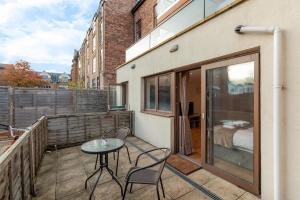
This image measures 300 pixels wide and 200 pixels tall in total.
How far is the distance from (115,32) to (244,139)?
37.4ft

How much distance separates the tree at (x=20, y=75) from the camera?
21.7 metres

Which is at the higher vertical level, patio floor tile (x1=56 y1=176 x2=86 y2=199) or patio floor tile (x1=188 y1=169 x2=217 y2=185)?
patio floor tile (x1=188 y1=169 x2=217 y2=185)

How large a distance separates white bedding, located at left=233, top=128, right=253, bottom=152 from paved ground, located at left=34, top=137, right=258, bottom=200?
73cm

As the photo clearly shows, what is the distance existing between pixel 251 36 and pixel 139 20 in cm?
994

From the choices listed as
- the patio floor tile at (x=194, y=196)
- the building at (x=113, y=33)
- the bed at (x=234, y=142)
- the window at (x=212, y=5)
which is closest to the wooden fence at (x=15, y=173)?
the patio floor tile at (x=194, y=196)

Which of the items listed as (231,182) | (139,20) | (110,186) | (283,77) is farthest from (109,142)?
(139,20)

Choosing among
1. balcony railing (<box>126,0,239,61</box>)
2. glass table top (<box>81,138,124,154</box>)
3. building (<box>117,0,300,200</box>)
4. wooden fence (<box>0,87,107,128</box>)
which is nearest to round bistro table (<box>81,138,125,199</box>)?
glass table top (<box>81,138,124,154</box>)

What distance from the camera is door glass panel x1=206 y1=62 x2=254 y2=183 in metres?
2.81

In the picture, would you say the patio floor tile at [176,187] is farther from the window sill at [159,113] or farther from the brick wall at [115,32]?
the brick wall at [115,32]

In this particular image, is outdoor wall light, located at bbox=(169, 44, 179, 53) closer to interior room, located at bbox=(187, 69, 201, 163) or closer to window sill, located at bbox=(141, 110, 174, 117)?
window sill, located at bbox=(141, 110, 174, 117)

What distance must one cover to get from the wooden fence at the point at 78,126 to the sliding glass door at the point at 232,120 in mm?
3875

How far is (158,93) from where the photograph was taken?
5.46m

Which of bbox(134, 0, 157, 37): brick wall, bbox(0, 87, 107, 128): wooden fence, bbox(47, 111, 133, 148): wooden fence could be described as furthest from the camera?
bbox(134, 0, 157, 37): brick wall

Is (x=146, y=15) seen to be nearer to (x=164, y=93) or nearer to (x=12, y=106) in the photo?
(x=164, y=93)
